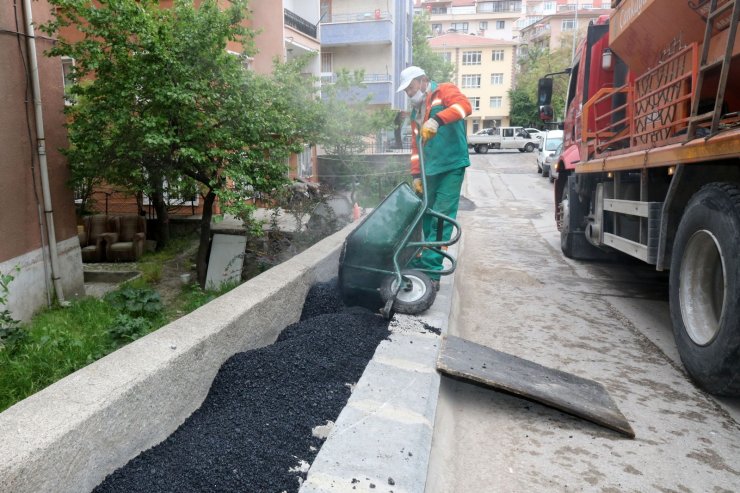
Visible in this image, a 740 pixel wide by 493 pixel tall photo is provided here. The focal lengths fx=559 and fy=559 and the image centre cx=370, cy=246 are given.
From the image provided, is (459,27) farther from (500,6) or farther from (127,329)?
(127,329)

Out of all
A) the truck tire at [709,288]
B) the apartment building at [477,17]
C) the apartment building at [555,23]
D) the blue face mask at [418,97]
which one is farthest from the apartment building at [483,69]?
the truck tire at [709,288]

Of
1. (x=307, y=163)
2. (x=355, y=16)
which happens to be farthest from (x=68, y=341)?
(x=355, y=16)

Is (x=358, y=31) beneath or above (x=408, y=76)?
above

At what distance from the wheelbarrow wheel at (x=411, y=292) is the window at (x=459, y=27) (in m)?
81.9

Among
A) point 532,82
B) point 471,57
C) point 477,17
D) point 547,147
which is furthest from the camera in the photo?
point 477,17

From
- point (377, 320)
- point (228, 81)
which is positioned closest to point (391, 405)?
point (377, 320)

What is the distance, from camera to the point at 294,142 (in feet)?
28.2

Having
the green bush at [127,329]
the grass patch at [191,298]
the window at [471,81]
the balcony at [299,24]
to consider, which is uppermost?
Answer: the window at [471,81]

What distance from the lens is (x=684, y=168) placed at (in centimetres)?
360

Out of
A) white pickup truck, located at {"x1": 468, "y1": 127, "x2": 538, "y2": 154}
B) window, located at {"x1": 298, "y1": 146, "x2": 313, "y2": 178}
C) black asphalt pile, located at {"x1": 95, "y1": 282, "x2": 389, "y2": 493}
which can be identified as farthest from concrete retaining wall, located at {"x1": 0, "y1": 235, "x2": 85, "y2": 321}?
white pickup truck, located at {"x1": 468, "y1": 127, "x2": 538, "y2": 154}

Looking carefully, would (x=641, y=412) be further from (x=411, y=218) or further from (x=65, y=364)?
(x=65, y=364)

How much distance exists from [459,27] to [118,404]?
85022 mm

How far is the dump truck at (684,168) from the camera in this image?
10.0 ft

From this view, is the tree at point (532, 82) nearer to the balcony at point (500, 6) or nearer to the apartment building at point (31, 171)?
the balcony at point (500, 6)
